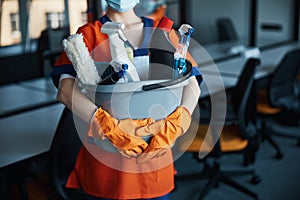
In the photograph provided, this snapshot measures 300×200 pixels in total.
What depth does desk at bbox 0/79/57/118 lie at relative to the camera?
253 cm

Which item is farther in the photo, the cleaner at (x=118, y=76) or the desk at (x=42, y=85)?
the desk at (x=42, y=85)

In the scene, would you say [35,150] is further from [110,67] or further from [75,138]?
[110,67]

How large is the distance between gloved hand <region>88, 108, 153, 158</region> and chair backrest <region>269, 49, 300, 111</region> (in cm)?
199

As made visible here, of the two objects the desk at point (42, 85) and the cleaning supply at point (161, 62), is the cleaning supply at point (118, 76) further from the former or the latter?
the desk at point (42, 85)

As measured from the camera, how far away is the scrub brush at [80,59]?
1.32 m

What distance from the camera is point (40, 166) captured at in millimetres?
2518

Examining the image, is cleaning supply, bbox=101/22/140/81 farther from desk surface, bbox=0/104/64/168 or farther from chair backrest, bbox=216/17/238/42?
chair backrest, bbox=216/17/238/42

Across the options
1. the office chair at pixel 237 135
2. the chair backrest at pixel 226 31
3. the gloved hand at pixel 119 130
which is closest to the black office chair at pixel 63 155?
the gloved hand at pixel 119 130

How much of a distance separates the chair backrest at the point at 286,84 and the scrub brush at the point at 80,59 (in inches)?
80.7

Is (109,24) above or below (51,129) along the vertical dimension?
above

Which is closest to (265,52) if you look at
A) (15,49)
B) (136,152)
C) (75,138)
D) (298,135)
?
(298,135)

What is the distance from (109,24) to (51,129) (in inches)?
35.9

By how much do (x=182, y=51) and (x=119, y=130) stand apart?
34cm

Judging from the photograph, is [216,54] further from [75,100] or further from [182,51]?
[75,100]
